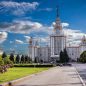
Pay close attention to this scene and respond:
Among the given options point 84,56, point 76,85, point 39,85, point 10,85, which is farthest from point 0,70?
point 84,56

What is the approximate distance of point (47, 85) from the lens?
20391 mm

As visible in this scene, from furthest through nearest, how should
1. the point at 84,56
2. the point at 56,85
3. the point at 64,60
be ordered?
the point at 64,60 → the point at 84,56 → the point at 56,85

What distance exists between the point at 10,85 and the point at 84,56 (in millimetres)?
150371

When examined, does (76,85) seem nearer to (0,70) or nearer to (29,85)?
(29,85)

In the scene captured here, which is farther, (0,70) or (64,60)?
(64,60)

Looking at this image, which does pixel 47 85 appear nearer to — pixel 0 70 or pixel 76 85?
pixel 76 85

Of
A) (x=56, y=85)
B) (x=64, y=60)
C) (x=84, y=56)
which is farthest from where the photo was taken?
(x=64, y=60)

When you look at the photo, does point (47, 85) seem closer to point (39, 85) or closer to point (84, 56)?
point (39, 85)

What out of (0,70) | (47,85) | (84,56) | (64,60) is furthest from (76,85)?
(64,60)

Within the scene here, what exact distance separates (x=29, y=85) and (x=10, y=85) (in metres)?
1.17

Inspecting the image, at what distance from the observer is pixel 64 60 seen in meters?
190

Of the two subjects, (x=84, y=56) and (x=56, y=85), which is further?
(x=84, y=56)

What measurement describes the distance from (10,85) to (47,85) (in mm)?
2280

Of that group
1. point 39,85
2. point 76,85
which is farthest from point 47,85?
point 76,85
